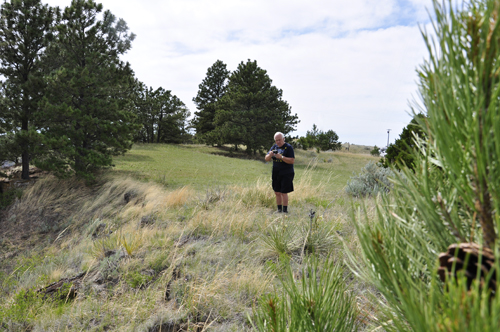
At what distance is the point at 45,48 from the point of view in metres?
11.0

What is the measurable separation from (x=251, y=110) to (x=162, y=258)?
21626 millimetres

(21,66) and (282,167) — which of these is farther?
(21,66)

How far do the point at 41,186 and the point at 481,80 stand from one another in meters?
12.1

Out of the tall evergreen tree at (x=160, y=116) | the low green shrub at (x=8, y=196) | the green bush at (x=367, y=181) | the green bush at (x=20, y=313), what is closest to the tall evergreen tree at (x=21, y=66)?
the low green shrub at (x=8, y=196)

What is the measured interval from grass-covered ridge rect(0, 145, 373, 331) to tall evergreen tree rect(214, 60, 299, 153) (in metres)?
17.1

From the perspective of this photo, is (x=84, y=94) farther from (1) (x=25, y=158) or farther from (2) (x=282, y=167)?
(2) (x=282, y=167)

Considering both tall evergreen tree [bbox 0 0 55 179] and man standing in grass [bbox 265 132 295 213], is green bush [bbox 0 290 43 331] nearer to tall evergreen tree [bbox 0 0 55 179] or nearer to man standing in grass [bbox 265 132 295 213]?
man standing in grass [bbox 265 132 295 213]

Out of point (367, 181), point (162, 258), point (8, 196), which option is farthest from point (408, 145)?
point (8, 196)

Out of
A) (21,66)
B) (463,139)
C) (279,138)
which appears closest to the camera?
(463,139)

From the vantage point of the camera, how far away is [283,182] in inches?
250

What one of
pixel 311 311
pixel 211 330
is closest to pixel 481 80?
pixel 311 311

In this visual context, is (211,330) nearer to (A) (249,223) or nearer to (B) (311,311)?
(B) (311,311)

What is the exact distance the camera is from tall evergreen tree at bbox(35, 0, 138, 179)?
998 cm

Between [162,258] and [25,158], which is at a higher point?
[25,158]
